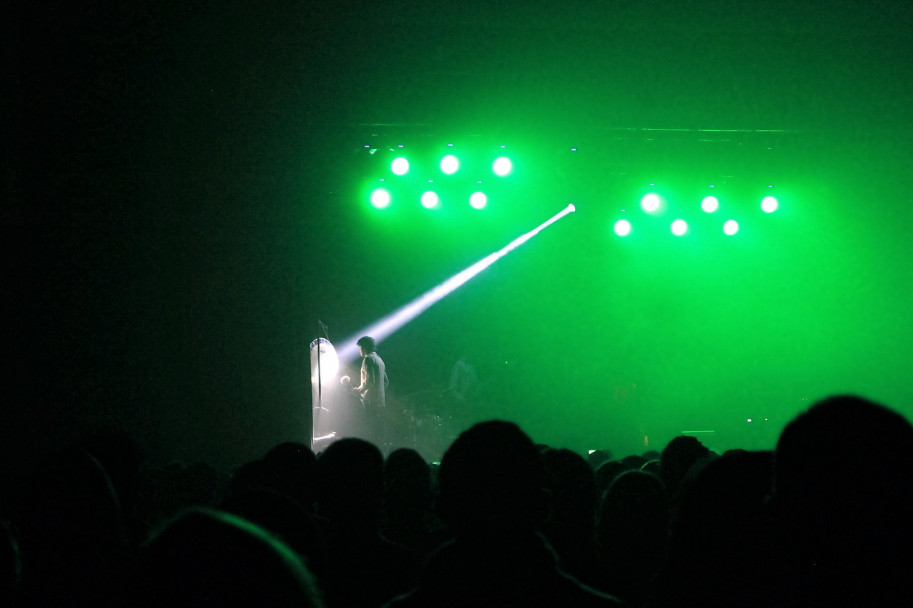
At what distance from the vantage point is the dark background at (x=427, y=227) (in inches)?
316

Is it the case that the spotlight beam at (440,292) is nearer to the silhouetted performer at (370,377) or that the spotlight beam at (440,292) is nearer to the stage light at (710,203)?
the stage light at (710,203)

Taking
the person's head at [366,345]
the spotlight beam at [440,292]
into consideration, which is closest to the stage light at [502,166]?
the spotlight beam at [440,292]

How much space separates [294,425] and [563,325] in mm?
7799

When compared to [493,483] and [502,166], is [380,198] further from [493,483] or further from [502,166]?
[493,483]

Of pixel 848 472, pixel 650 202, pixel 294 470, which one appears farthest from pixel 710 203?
pixel 848 472

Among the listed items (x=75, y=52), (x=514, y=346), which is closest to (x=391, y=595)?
(x=75, y=52)

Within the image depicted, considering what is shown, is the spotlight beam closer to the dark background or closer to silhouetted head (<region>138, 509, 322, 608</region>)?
the dark background

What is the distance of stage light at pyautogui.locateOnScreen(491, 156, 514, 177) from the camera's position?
39.6ft

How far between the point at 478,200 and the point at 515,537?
1109cm

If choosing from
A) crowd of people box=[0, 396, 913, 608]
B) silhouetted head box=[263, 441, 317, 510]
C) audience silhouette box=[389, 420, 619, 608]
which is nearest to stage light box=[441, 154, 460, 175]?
silhouetted head box=[263, 441, 317, 510]

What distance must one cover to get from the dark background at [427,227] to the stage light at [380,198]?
0.43m

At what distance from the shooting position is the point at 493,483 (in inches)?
73.3

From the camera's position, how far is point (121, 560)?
244cm

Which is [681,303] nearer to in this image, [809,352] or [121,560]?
[809,352]
